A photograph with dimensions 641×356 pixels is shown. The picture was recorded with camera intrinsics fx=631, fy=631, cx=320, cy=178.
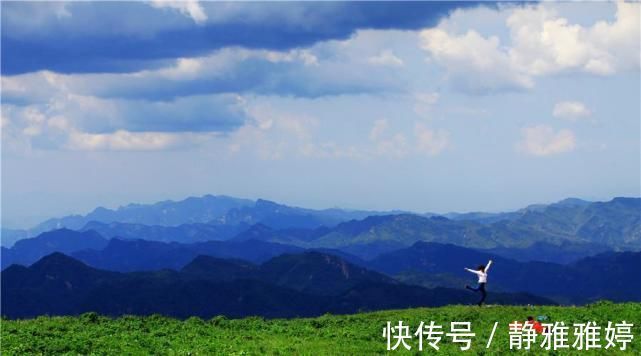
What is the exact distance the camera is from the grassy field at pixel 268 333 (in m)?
32.4

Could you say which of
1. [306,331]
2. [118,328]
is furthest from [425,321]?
[118,328]

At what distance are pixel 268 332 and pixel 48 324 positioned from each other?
14.0 meters

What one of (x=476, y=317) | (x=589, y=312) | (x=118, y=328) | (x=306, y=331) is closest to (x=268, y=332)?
(x=306, y=331)

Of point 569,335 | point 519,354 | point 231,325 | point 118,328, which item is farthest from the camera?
point 231,325

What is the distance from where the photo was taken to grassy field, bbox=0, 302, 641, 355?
1276 inches

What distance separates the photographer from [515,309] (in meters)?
44.6

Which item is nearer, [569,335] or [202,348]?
[202,348]

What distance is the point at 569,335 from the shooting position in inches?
1421

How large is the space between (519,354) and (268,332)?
1579cm

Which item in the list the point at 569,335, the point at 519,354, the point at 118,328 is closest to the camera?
the point at 519,354

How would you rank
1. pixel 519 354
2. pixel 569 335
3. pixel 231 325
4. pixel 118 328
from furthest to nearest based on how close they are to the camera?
pixel 231 325 → pixel 118 328 → pixel 569 335 → pixel 519 354

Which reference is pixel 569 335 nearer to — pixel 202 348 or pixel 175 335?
pixel 202 348

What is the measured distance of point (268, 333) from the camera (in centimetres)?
3962

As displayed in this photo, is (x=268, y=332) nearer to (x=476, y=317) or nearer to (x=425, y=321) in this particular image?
(x=425, y=321)
